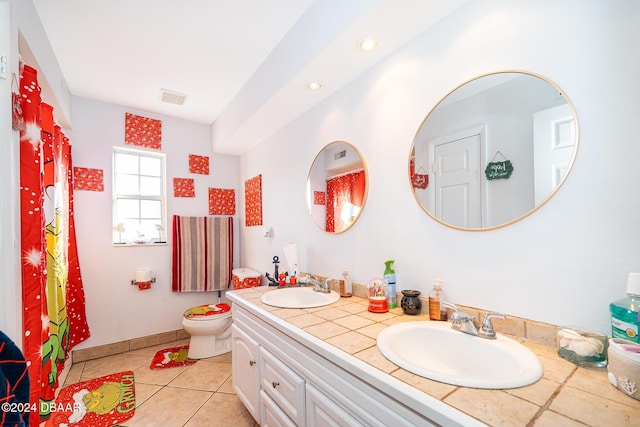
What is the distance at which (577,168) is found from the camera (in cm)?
93

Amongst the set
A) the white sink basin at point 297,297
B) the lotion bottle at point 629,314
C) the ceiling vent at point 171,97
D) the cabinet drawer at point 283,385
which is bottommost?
the cabinet drawer at point 283,385

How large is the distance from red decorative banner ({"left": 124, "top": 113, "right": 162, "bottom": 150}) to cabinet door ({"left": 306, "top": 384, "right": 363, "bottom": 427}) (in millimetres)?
3006

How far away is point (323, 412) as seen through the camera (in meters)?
1.03

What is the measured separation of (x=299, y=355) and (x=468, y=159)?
1.12 metres

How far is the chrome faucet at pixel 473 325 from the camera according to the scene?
3.30 feet

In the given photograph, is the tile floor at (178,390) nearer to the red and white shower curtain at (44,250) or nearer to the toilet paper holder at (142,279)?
the red and white shower curtain at (44,250)

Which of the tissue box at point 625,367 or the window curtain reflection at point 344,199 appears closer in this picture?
the tissue box at point 625,367

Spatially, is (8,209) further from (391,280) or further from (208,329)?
(208,329)

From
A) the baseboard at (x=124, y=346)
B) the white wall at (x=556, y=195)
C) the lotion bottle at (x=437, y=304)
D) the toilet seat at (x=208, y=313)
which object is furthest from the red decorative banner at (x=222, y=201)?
the lotion bottle at (x=437, y=304)

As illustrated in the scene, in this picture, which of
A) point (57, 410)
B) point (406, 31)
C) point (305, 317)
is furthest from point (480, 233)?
point (57, 410)

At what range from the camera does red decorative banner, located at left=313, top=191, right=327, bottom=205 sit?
82.0 inches

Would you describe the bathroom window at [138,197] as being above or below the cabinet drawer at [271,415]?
above

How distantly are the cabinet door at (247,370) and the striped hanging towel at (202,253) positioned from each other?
1.56m

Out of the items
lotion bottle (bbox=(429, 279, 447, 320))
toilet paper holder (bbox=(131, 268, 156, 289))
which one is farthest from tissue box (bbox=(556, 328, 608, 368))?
toilet paper holder (bbox=(131, 268, 156, 289))
